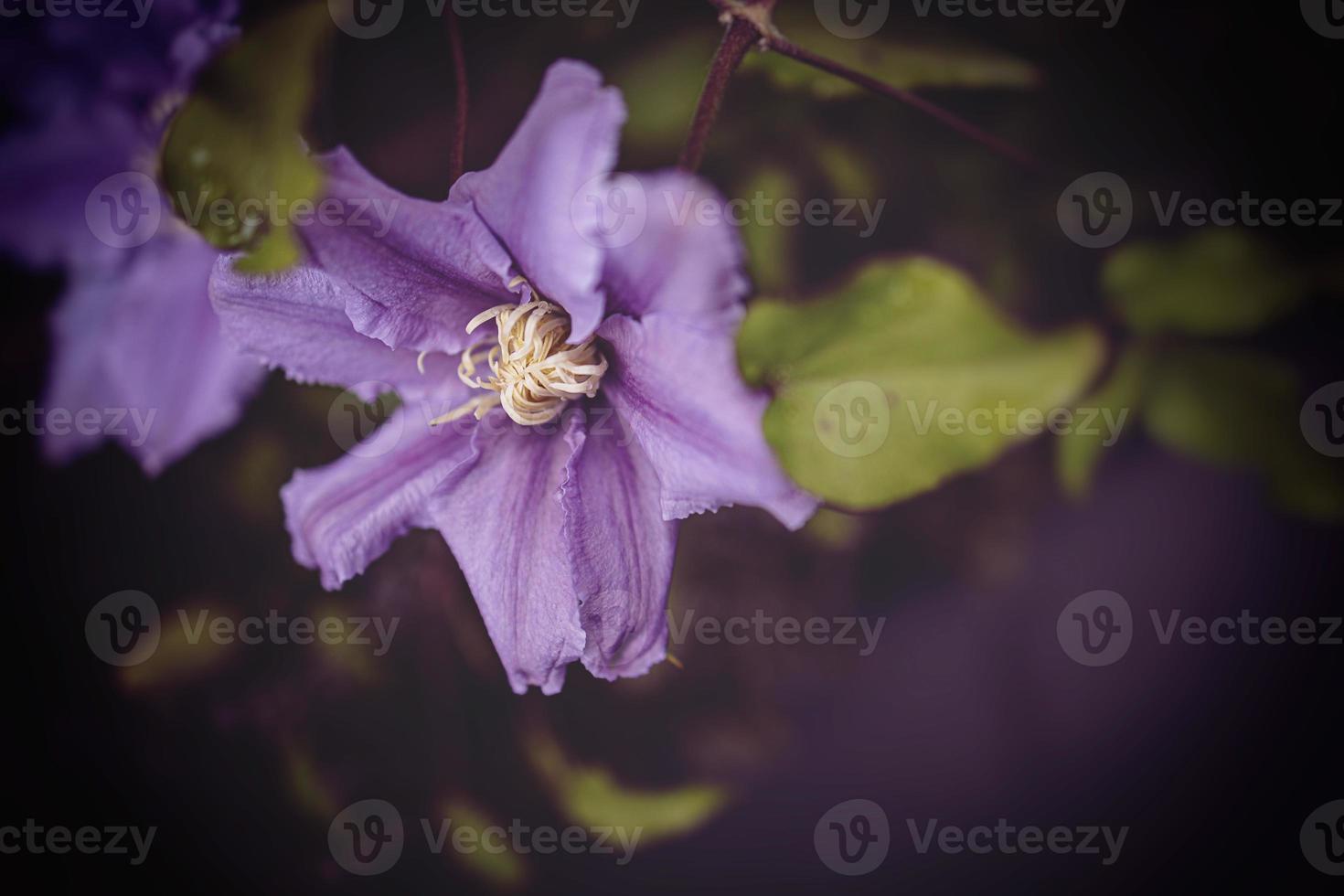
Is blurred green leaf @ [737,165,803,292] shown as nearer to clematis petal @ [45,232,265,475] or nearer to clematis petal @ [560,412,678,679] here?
clematis petal @ [560,412,678,679]

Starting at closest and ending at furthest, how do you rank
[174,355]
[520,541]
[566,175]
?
[566,175] < [520,541] < [174,355]

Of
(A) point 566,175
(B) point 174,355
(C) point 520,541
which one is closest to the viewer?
(A) point 566,175

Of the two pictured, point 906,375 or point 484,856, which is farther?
point 484,856

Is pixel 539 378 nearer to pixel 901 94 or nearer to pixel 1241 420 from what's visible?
pixel 901 94

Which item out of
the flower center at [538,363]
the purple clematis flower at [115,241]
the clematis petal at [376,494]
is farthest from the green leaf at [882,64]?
the purple clematis flower at [115,241]

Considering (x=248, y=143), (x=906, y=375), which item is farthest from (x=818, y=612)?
(x=248, y=143)

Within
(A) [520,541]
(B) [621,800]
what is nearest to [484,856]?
(B) [621,800]

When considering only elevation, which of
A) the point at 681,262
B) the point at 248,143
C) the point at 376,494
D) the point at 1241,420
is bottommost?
the point at 376,494

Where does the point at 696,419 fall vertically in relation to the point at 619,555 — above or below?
above
